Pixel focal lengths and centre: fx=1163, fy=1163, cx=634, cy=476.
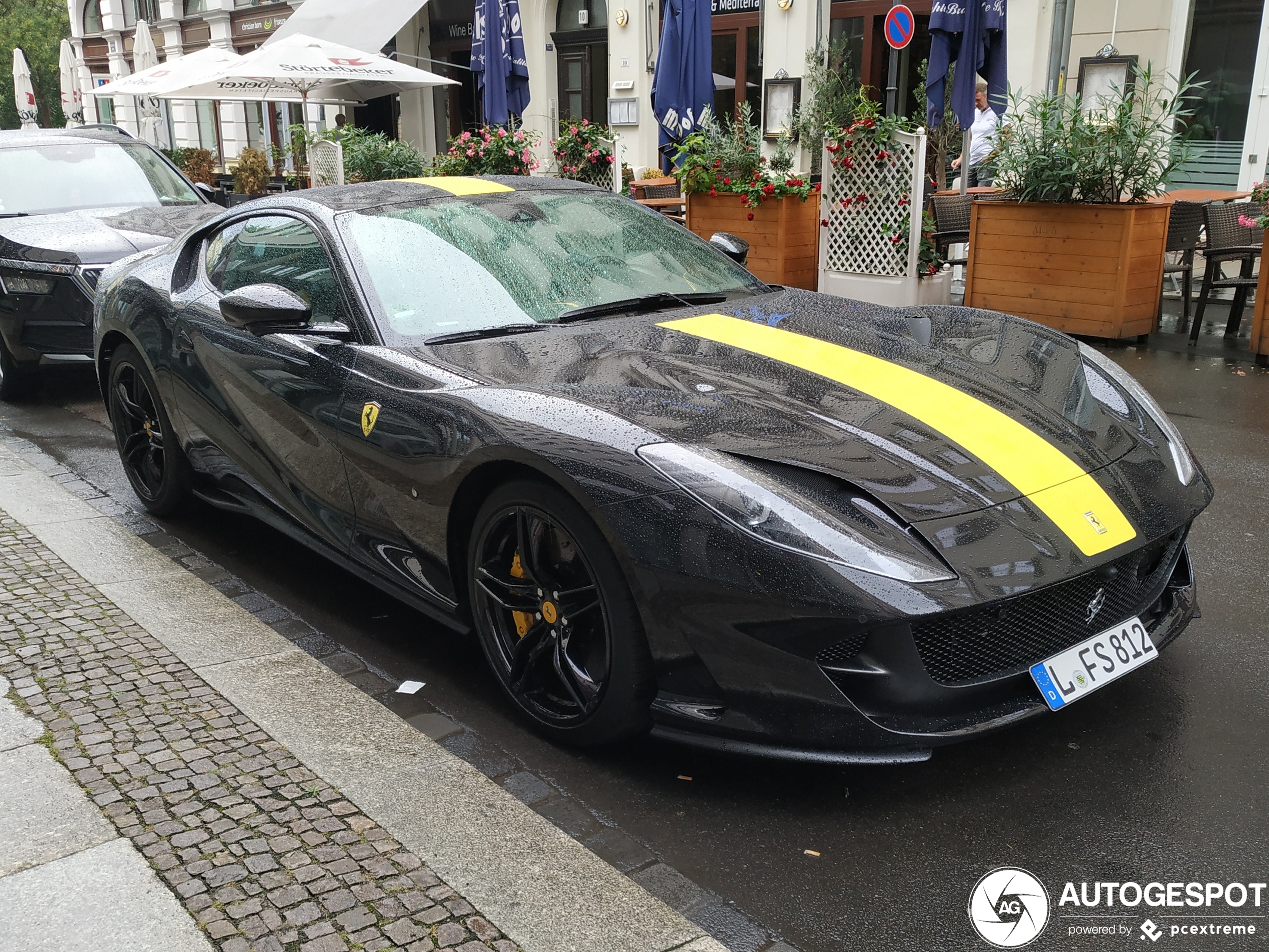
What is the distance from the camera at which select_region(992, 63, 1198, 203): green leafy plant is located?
801 centimetres

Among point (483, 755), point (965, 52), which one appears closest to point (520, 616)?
point (483, 755)

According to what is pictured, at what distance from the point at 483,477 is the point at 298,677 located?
965 mm

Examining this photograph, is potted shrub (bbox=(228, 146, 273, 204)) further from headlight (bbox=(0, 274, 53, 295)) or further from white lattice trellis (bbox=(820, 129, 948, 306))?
headlight (bbox=(0, 274, 53, 295))

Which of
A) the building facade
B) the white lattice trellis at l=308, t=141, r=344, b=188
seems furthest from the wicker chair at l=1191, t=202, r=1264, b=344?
the white lattice trellis at l=308, t=141, r=344, b=188

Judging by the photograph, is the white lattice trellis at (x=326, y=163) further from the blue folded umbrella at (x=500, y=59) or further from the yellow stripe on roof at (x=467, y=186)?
the yellow stripe on roof at (x=467, y=186)

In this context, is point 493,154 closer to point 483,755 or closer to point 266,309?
point 266,309

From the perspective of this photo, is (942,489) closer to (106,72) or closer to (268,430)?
Answer: (268,430)

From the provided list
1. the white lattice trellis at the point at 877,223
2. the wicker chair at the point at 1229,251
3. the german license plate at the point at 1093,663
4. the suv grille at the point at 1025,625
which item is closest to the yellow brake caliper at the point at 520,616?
the suv grille at the point at 1025,625

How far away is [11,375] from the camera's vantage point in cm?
791

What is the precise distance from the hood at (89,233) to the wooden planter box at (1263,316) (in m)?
6.75


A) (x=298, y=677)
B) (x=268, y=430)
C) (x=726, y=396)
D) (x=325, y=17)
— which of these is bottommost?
(x=298, y=677)

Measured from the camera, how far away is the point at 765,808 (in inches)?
111

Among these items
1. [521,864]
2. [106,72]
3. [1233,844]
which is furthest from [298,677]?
[106,72]

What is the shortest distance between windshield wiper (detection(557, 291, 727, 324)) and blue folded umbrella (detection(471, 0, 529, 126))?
10.1m
